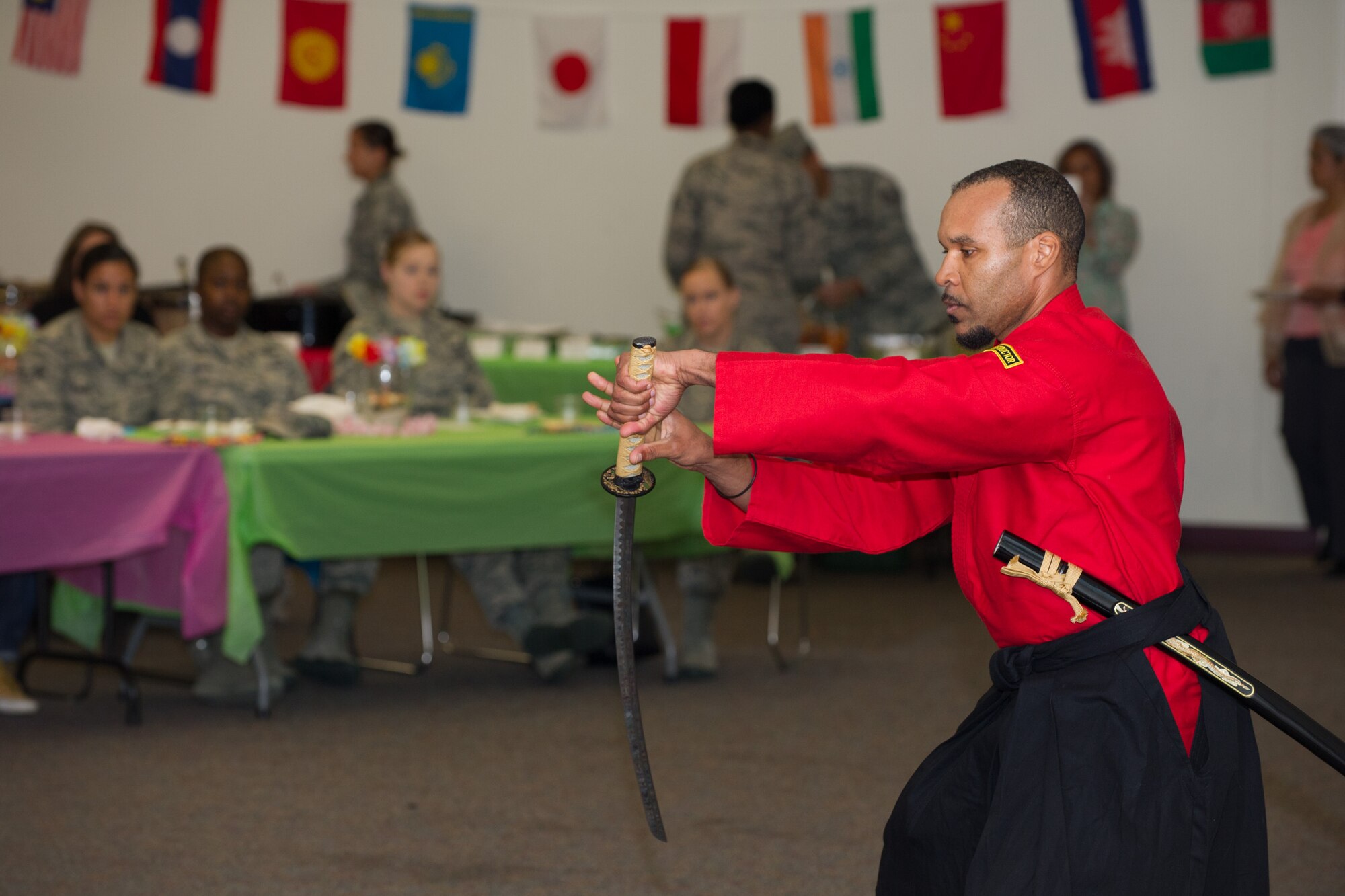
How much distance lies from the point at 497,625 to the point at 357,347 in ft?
2.97

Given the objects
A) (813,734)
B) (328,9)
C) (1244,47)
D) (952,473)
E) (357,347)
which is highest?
(328,9)

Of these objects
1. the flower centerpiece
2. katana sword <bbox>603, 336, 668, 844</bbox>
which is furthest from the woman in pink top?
katana sword <bbox>603, 336, 668, 844</bbox>

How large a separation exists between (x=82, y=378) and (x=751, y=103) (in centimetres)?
262

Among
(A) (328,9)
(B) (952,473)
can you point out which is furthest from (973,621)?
(A) (328,9)

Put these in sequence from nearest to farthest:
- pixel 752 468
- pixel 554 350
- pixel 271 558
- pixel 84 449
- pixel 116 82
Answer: pixel 752 468
pixel 84 449
pixel 271 558
pixel 554 350
pixel 116 82

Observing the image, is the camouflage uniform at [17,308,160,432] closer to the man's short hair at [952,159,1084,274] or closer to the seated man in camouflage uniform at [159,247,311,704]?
the seated man in camouflage uniform at [159,247,311,704]

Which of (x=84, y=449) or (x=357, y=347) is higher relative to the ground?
(x=357, y=347)

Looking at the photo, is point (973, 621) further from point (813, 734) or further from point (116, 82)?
point (116, 82)

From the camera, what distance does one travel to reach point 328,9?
720 cm

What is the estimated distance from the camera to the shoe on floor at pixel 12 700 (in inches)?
144

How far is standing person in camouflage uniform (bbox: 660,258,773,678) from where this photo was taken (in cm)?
425

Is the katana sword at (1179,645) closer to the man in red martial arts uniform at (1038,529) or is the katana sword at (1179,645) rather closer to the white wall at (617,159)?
the man in red martial arts uniform at (1038,529)

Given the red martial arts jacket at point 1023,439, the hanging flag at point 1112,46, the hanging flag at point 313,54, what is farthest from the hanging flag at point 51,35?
the red martial arts jacket at point 1023,439

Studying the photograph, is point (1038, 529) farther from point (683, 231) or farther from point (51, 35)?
point (51, 35)
